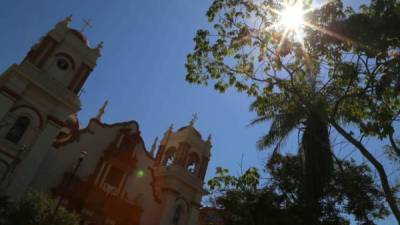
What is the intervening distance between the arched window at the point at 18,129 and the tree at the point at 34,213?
440cm

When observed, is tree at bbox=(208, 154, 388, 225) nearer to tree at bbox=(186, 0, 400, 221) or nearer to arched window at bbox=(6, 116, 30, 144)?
tree at bbox=(186, 0, 400, 221)

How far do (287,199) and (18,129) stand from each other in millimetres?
16016

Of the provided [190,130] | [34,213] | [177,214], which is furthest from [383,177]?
[190,130]

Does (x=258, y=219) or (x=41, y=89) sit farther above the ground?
(x=41, y=89)

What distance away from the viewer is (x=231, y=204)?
45.8 feet

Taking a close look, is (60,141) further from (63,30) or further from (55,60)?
(63,30)

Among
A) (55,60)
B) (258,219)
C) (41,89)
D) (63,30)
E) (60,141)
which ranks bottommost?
(258,219)

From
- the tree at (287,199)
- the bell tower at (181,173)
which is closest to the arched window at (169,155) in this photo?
the bell tower at (181,173)

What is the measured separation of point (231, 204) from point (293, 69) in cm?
598

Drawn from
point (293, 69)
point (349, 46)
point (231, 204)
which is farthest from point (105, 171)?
point (349, 46)

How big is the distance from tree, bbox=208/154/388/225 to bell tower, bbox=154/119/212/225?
430 inches

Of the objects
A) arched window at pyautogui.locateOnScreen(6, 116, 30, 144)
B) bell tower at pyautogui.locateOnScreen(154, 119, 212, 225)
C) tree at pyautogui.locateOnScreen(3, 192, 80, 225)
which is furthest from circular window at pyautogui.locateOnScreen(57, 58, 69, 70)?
bell tower at pyautogui.locateOnScreen(154, 119, 212, 225)

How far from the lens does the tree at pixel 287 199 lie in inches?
514

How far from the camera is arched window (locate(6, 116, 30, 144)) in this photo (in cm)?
2002
